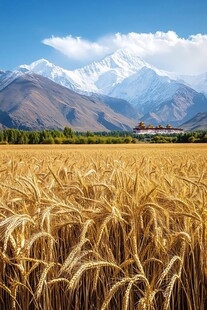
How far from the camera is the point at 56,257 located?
116 inches

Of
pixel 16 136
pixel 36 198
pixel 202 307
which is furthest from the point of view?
pixel 16 136

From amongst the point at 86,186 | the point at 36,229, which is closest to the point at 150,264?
the point at 36,229

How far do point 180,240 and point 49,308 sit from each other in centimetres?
110

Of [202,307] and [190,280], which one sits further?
[190,280]

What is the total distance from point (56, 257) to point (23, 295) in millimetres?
397

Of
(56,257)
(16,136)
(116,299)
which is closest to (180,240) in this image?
(116,299)

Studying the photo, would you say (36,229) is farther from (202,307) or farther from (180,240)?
(202,307)

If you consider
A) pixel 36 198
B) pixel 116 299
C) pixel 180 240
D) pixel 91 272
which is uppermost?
pixel 36 198

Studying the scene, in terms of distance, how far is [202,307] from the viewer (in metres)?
2.50

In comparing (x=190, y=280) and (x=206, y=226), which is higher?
(x=206, y=226)

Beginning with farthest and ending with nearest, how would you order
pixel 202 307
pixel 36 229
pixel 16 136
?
pixel 16 136, pixel 36 229, pixel 202 307

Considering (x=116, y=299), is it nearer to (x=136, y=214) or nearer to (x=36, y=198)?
(x=136, y=214)

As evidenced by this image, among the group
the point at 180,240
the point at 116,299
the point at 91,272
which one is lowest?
the point at 116,299

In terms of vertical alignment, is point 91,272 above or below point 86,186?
below
